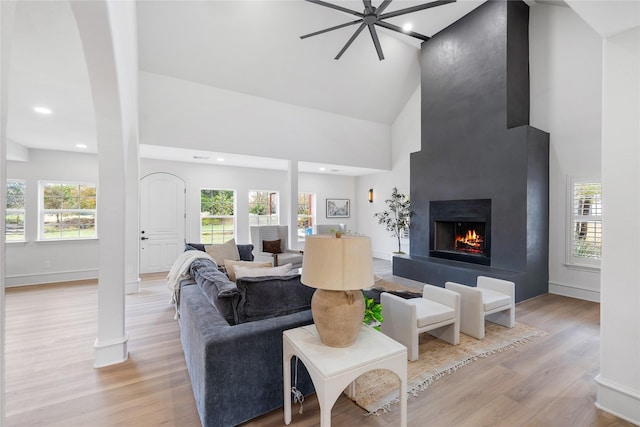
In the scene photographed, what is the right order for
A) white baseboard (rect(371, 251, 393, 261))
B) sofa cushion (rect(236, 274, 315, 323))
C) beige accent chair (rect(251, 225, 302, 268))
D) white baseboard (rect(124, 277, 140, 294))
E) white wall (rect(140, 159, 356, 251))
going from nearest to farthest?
sofa cushion (rect(236, 274, 315, 323)) → white baseboard (rect(124, 277, 140, 294)) → beige accent chair (rect(251, 225, 302, 268)) → white wall (rect(140, 159, 356, 251)) → white baseboard (rect(371, 251, 393, 261))

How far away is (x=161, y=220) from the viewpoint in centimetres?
609

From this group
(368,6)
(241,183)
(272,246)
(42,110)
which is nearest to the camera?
(368,6)

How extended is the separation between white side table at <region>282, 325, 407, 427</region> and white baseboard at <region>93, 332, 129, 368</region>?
171cm

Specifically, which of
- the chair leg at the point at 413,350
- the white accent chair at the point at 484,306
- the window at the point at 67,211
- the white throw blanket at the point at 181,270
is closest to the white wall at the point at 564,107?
the white accent chair at the point at 484,306

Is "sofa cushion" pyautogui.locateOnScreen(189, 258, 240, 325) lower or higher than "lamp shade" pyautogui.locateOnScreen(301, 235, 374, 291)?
lower

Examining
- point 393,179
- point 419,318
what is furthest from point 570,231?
point 393,179

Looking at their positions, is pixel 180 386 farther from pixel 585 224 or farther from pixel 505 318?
pixel 585 224

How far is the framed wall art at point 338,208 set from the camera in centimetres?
843

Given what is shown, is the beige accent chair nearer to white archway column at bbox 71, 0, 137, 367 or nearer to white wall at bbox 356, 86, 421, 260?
white wall at bbox 356, 86, 421, 260

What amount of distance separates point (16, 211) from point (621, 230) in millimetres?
8299

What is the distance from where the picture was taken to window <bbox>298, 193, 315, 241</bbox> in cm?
823

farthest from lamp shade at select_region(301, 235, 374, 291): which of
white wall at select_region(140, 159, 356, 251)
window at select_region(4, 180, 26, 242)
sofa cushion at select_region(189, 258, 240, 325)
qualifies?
window at select_region(4, 180, 26, 242)

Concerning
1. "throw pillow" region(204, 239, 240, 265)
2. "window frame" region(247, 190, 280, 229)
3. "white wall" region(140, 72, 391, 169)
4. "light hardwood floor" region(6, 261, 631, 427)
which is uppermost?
"white wall" region(140, 72, 391, 169)

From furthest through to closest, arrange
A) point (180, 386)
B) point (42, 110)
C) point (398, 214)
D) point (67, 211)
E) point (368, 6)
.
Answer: point (398, 214) < point (67, 211) < point (42, 110) < point (368, 6) < point (180, 386)
